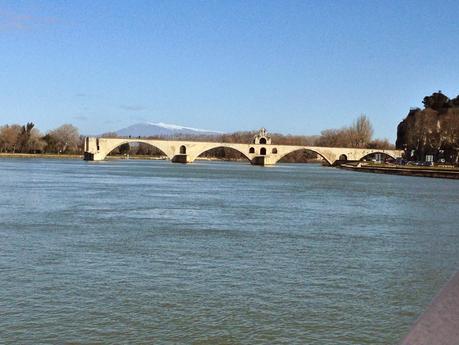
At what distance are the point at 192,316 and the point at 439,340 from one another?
6.24 m

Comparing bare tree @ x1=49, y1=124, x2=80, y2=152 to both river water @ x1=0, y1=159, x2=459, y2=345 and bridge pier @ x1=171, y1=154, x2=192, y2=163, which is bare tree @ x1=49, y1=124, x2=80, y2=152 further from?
river water @ x1=0, y1=159, x2=459, y2=345

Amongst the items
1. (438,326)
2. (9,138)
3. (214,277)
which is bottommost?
(214,277)

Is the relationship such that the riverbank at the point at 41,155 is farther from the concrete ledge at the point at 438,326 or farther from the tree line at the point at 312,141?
the concrete ledge at the point at 438,326

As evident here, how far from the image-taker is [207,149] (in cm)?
11050

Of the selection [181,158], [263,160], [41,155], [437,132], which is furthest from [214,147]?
[437,132]

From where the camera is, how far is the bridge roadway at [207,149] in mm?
106312

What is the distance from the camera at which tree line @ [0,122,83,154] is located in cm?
12269

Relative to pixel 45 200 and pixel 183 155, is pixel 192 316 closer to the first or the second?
pixel 45 200

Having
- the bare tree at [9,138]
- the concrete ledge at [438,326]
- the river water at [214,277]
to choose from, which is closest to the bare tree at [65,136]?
the bare tree at [9,138]

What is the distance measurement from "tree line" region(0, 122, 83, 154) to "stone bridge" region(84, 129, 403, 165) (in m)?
20.0

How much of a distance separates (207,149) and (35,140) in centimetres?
→ 3895

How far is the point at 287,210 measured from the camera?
23438mm

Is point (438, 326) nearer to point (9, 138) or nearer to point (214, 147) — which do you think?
point (214, 147)

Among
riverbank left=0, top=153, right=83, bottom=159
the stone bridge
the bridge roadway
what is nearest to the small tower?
the stone bridge
